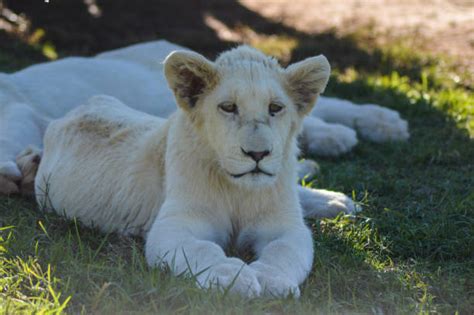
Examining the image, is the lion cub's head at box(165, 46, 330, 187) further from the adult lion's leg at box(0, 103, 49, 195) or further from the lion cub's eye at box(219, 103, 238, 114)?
the adult lion's leg at box(0, 103, 49, 195)

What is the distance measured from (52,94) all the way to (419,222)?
3.49 m

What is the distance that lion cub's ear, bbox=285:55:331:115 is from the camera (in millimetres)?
5094

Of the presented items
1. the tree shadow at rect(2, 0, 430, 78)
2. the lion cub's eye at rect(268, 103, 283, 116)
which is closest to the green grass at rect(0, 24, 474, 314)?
the lion cub's eye at rect(268, 103, 283, 116)

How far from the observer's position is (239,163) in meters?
4.68

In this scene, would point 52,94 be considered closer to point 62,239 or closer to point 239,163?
point 62,239

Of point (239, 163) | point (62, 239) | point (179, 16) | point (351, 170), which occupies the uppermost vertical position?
point (239, 163)

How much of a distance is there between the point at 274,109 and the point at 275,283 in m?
Answer: 1.04

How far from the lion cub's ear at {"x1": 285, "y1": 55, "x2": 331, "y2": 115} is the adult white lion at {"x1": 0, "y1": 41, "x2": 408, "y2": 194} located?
263 cm

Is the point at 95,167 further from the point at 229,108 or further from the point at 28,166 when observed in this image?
the point at 229,108

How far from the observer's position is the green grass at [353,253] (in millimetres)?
4113

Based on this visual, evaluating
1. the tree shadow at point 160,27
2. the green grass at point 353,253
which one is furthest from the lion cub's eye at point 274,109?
the tree shadow at point 160,27

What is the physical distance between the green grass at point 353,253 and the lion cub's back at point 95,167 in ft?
0.49

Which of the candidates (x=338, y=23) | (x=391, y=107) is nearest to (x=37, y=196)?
(x=391, y=107)

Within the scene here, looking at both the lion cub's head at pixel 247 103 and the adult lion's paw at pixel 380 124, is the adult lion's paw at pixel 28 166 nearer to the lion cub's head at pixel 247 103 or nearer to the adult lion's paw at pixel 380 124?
the lion cub's head at pixel 247 103
